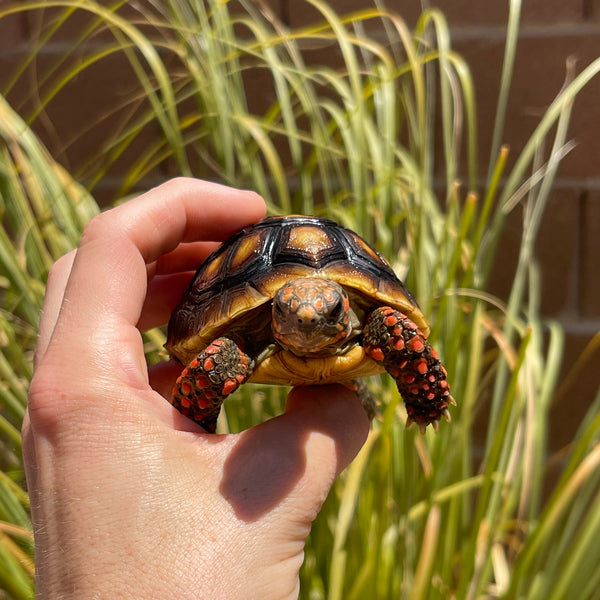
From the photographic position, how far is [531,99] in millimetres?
1249

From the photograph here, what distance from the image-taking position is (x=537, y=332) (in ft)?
3.01

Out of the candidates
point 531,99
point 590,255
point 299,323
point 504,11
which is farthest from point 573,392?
point 299,323

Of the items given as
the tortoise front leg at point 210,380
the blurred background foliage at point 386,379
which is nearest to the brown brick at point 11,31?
the blurred background foliage at point 386,379

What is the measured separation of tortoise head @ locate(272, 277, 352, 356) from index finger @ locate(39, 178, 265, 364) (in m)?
0.13

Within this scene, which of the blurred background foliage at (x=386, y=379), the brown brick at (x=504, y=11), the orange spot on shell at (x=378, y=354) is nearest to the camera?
the orange spot on shell at (x=378, y=354)

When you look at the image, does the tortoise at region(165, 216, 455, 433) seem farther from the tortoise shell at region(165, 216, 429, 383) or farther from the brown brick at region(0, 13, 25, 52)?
the brown brick at region(0, 13, 25, 52)

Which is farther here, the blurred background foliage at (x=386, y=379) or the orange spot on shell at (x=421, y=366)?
the blurred background foliage at (x=386, y=379)

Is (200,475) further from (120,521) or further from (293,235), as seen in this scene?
(293,235)

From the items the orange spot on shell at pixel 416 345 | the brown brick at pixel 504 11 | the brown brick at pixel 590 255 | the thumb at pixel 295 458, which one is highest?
the brown brick at pixel 504 11

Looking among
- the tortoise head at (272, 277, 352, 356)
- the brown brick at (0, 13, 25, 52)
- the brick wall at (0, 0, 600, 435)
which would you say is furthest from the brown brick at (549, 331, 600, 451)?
the brown brick at (0, 13, 25, 52)

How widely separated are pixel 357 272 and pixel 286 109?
1.19ft

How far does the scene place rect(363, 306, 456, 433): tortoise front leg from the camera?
547 millimetres

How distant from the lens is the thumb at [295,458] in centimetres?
48

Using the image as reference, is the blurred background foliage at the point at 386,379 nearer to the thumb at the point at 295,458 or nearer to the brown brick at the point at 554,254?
the thumb at the point at 295,458
